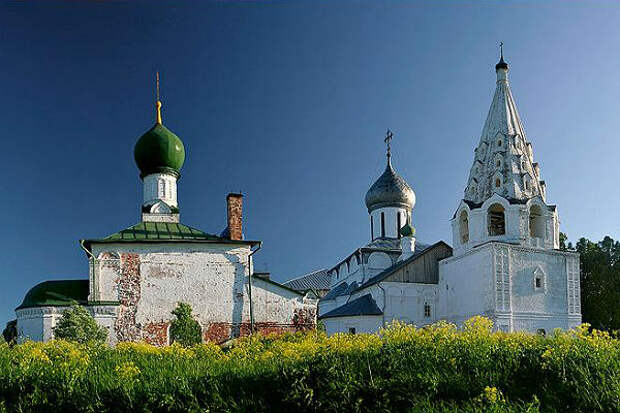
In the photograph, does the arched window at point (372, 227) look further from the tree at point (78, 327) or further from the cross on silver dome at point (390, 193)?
the tree at point (78, 327)

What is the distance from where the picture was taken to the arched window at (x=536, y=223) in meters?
19.9

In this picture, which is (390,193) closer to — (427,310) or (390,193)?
(390,193)

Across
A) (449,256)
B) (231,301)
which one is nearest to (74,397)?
(231,301)

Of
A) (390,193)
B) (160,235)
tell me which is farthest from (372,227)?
(160,235)

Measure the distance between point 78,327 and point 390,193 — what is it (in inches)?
731

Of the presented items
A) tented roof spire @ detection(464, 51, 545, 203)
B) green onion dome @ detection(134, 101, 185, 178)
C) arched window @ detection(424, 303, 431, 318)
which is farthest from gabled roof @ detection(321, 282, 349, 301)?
green onion dome @ detection(134, 101, 185, 178)

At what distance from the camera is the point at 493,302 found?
18484 millimetres

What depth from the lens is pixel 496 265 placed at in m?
18.7

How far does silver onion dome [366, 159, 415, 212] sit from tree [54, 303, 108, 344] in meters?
17.7

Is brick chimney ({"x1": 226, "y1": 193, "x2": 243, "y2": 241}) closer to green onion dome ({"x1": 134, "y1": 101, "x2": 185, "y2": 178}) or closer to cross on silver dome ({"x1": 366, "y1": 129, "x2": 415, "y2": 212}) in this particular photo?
green onion dome ({"x1": 134, "y1": 101, "x2": 185, "y2": 178})

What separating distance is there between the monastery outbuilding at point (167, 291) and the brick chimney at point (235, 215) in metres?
0.03

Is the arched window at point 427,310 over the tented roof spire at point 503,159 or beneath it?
beneath

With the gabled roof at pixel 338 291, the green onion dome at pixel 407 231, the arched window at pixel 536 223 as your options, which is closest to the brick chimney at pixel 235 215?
the arched window at pixel 536 223

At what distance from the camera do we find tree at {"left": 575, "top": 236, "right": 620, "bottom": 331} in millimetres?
21734
